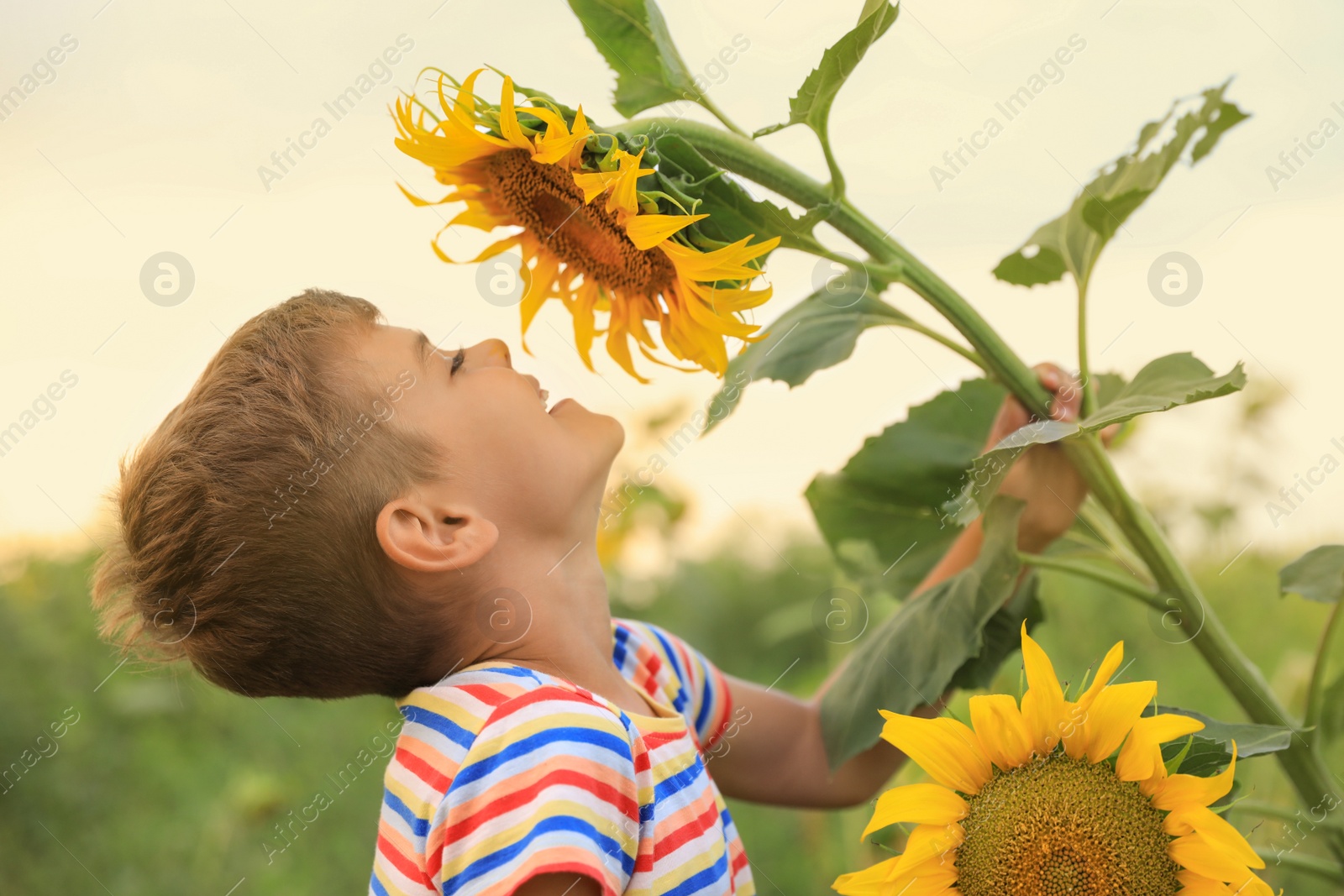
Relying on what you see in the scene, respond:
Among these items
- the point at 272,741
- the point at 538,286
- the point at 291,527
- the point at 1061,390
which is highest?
the point at 1061,390

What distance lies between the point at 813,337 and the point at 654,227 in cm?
18

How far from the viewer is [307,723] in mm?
1809

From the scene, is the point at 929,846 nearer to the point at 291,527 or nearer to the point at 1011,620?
the point at 1011,620

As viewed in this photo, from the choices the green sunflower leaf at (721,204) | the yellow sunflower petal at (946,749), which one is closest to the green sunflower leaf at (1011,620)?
the yellow sunflower petal at (946,749)

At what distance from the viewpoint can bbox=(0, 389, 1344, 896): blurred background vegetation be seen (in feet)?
4.78

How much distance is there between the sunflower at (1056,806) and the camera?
22.4 inches

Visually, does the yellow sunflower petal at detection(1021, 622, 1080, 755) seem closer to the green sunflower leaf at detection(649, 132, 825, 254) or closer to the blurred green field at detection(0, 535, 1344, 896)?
the green sunflower leaf at detection(649, 132, 825, 254)

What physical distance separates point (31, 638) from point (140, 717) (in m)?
0.26

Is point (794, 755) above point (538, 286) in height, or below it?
below

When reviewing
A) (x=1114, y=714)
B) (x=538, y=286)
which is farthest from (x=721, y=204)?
(x=1114, y=714)

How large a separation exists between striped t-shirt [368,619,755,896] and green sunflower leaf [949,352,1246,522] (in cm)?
27

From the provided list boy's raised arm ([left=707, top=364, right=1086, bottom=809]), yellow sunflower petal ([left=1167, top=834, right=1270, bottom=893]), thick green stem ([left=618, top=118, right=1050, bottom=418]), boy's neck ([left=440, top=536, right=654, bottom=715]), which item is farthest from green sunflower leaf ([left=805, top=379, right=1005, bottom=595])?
yellow sunflower petal ([left=1167, top=834, right=1270, bottom=893])

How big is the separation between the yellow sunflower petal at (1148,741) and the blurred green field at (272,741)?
2.31 ft

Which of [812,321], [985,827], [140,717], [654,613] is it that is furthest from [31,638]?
[985,827]
